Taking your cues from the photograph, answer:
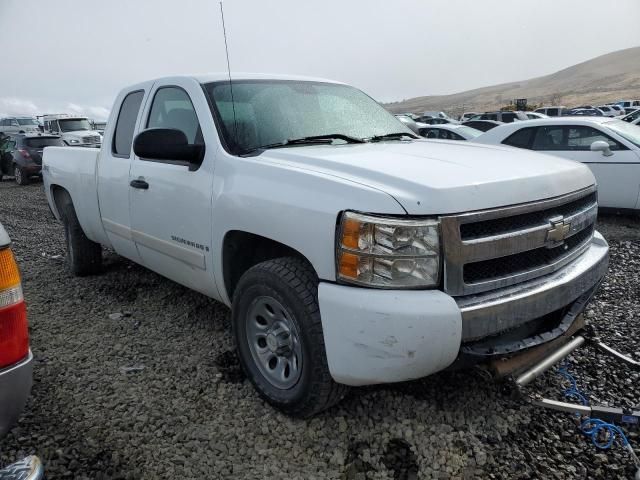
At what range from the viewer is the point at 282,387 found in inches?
103

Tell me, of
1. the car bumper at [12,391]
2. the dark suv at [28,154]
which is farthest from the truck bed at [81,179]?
the dark suv at [28,154]

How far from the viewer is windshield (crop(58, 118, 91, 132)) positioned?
1853 centimetres

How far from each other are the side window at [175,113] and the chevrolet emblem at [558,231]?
2.04m

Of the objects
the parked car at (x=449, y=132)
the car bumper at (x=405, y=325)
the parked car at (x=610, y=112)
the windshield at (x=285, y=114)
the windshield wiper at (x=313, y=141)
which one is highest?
the windshield at (x=285, y=114)

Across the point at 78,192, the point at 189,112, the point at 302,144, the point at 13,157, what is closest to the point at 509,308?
the point at 302,144

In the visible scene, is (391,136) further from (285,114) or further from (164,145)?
(164,145)

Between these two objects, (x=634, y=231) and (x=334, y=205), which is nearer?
(x=334, y=205)

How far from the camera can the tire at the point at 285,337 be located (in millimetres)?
2311

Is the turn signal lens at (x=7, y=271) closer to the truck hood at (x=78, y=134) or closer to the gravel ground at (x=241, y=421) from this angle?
the gravel ground at (x=241, y=421)

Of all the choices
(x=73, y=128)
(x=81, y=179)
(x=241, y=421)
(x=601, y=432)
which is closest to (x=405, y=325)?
(x=241, y=421)

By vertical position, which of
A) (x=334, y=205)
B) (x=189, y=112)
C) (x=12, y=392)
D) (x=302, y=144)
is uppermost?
(x=189, y=112)

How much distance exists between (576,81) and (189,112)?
134 metres

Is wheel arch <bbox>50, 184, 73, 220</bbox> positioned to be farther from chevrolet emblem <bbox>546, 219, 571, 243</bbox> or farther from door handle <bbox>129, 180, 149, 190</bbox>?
chevrolet emblem <bbox>546, 219, 571, 243</bbox>

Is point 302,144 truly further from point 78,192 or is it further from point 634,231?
point 634,231
